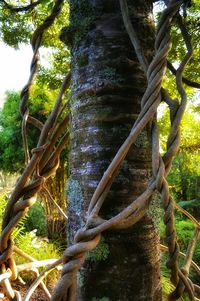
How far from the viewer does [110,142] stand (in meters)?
0.36

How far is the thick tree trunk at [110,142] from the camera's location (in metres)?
0.34

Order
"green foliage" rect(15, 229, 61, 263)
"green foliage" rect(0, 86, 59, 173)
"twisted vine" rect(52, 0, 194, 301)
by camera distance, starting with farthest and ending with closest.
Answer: "green foliage" rect(0, 86, 59, 173)
"green foliage" rect(15, 229, 61, 263)
"twisted vine" rect(52, 0, 194, 301)

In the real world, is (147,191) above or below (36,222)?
above

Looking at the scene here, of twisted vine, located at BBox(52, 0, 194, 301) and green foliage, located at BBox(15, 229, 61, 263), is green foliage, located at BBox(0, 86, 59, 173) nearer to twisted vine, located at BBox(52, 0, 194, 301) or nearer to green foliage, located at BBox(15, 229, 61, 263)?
green foliage, located at BBox(15, 229, 61, 263)

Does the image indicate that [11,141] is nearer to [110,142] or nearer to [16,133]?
[16,133]

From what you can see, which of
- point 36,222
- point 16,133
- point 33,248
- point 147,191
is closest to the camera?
point 147,191

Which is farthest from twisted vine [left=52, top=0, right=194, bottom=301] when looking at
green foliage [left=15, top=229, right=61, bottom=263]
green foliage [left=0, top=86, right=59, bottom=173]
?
green foliage [left=0, top=86, right=59, bottom=173]

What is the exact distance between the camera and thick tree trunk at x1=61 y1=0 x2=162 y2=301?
1.10 feet

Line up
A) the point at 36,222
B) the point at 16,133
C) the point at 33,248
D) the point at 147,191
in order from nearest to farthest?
1. the point at 147,191
2. the point at 33,248
3. the point at 16,133
4. the point at 36,222

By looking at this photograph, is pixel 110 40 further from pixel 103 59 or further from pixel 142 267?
pixel 142 267

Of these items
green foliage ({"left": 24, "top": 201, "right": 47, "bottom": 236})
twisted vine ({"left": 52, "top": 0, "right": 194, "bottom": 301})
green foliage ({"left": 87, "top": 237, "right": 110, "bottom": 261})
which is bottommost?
green foliage ({"left": 24, "top": 201, "right": 47, "bottom": 236})

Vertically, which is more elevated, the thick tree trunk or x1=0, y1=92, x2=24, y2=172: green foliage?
x1=0, y1=92, x2=24, y2=172: green foliage

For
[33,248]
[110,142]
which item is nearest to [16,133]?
[33,248]

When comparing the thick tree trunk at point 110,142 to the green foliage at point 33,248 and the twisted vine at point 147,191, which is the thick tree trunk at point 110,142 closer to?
the twisted vine at point 147,191
